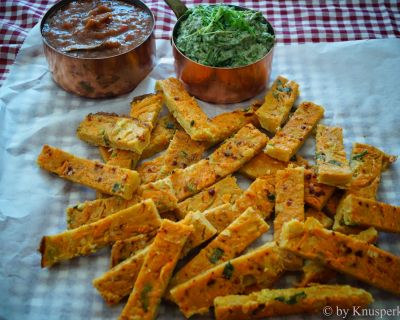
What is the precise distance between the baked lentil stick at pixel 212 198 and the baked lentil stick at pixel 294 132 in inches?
15.6

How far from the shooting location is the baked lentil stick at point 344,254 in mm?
2648

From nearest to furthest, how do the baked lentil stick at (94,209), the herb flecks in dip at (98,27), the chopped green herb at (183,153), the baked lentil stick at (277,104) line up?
the baked lentil stick at (94,209) → the chopped green herb at (183,153) → the baked lentil stick at (277,104) → the herb flecks in dip at (98,27)

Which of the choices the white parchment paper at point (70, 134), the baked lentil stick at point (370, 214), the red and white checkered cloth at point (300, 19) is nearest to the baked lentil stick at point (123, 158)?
the white parchment paper at point (70, 134)

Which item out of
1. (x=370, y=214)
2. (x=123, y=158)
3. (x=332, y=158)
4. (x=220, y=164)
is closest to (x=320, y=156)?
(x=332, y=158)

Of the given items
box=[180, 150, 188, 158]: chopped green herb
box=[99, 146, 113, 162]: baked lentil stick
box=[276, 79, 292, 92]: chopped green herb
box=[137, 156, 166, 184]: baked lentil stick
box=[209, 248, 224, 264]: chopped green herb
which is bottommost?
A: box=[209, 248, 224, 264]: chopped green herb

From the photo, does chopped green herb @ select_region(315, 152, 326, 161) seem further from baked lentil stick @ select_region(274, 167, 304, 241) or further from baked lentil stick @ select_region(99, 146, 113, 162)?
baked lentil stick @ select_region(99, 146, 113, 162)

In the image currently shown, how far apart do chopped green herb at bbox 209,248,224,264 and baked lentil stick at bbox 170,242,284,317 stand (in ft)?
0.26

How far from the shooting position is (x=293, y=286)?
2.77 meters

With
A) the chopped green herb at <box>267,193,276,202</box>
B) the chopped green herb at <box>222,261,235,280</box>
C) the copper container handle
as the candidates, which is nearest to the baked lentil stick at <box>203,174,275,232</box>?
the chopped green herb at <box>267,193,276,202</box>

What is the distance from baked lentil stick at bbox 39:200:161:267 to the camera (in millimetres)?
2811

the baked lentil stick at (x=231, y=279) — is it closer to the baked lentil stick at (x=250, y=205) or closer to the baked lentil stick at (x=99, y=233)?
the baked lentil stick at (x=250, y=205)

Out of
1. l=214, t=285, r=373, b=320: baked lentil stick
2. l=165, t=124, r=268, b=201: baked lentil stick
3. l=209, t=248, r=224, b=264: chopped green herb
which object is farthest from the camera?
l=165, t=124, r=268, b=201: baked lentil stick

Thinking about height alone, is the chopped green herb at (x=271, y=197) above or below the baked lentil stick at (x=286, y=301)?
above

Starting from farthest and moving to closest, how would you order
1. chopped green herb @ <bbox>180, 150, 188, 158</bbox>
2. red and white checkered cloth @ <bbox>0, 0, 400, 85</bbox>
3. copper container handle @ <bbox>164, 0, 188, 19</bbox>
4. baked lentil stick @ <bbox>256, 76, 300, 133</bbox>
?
red and white checkered cloth @ <bbox>0, 0, 400, 85</bbox>
copper container handle @ <bbox>164, 0, 188, 19</bbox>
baked lentil stick @ <bbox>256, 76, 300, 133</bbox>
chopped green herb @ <bbox>180, 150, 188, 158</bbox>
